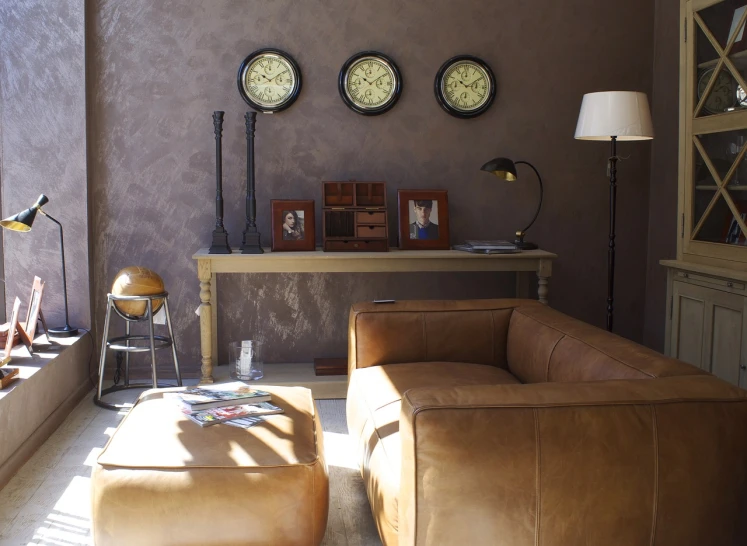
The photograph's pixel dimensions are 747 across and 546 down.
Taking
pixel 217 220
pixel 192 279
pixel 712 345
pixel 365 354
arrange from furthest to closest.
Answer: pixel 192 279 < pixel 217 220 < pixel 712 345 < pixel 365 354

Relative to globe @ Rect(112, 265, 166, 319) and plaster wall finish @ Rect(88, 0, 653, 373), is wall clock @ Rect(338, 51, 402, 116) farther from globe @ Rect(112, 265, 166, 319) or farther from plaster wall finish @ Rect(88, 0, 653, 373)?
globe @ Rect(112, 265, 166, 319)

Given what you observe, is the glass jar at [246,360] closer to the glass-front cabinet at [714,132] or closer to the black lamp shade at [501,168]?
the black lamp shade at [501,168]

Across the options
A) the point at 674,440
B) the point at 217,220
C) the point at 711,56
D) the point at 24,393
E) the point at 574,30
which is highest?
the point at 574,30

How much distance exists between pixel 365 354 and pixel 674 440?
1556 mm

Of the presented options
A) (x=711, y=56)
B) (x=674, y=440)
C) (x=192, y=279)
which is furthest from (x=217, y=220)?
(x=674, y=440)

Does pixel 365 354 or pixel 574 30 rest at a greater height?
pixel 574 30

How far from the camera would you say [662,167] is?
4602 mm

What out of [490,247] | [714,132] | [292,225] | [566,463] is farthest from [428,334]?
[714,132]

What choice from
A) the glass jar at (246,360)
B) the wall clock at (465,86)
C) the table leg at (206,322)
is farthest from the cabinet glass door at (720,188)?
the table leg at (206,322)

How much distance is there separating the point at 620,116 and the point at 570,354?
1.71 metres

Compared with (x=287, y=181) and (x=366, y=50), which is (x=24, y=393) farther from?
(x=366, y=50)

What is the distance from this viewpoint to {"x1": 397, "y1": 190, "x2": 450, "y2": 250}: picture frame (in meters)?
4.31

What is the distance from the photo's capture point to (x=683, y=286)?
3676mm

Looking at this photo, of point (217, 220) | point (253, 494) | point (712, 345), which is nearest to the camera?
point (253, 494)
